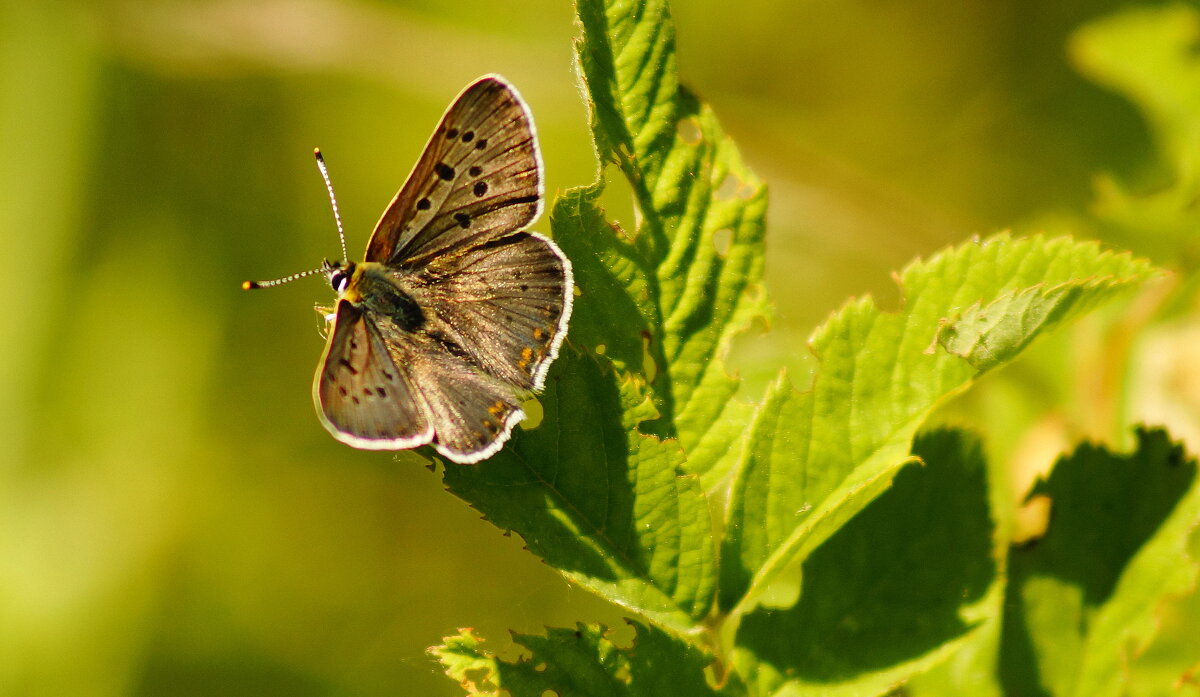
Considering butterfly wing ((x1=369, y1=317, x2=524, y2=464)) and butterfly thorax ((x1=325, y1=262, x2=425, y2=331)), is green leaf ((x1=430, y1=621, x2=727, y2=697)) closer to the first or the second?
butterfly wing ((x1=369, y1=317, x2=524, y2=464))

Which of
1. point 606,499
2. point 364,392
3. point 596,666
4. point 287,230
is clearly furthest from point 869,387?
point 287,230

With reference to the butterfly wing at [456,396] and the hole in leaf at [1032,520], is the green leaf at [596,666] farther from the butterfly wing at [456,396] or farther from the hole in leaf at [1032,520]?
the hole in leaf at [1032,520]

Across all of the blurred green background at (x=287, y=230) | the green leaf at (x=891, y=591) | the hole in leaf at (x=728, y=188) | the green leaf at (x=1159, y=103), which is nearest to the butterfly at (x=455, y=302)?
the hole in leaf at (x=728, y=188)

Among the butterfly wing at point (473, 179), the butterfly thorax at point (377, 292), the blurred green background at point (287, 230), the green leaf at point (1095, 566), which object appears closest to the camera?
the green leaf at point (1095, 566)

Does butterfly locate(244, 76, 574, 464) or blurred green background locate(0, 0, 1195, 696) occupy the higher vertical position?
blurred green background locate(0, 0, 1195, 696)

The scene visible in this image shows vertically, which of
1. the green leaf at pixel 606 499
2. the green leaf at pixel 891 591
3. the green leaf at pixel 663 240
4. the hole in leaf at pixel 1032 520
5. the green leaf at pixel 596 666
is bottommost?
the hole in leaf at pixel 1032 520

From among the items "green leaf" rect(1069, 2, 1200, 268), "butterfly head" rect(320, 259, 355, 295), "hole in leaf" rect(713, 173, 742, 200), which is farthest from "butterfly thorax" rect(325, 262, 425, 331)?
"green leaf" rect(1069, 2, 1200, 268)
